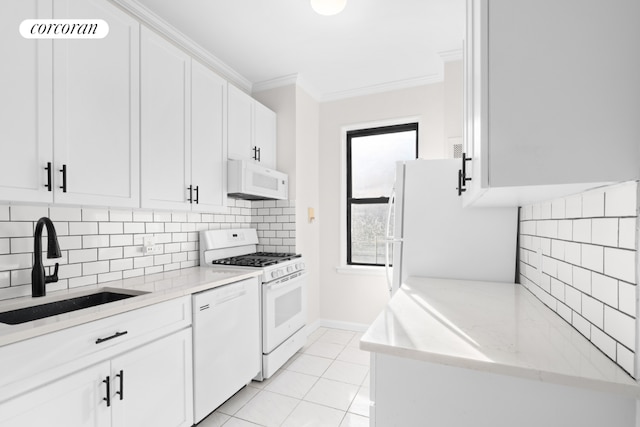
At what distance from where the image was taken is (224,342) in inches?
79.0

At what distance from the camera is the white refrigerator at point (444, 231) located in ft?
5.98

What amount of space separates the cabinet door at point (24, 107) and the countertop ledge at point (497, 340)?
1.52 m

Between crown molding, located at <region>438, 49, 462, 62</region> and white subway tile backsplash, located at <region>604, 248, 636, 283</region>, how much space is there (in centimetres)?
237

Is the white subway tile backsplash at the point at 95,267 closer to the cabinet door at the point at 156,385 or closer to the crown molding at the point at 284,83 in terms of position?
the cabinet door at the point at 156,385

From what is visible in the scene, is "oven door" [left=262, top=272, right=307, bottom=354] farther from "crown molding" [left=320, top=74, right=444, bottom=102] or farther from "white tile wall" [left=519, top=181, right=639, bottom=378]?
"crown molding" [left=320, top=74, right=444, bottom=102]

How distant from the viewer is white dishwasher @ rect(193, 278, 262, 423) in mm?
1815

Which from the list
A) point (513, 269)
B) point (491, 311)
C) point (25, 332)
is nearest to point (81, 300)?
point (25, 332)

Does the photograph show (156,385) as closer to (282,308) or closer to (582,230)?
Result: (282,308)

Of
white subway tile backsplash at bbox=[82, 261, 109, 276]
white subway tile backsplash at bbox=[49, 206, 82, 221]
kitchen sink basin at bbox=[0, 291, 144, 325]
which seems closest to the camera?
kitchen sink basin at bbox=[0, 291, 144, 325]

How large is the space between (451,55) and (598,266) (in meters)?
2.40

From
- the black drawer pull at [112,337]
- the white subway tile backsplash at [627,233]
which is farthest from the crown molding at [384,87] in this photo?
the black drawer pull at [112,337]

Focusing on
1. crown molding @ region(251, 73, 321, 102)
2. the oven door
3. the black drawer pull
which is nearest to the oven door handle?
the oven door

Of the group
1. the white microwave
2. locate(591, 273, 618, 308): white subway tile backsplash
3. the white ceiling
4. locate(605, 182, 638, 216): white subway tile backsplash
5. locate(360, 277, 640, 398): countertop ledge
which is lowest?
locate(360, 277, 640, 398): countertop ledge

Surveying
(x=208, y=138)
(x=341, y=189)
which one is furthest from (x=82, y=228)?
(x=341, y=189)
